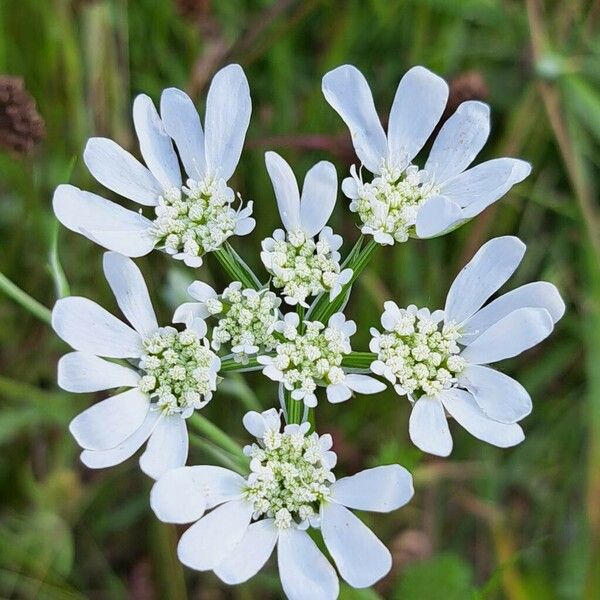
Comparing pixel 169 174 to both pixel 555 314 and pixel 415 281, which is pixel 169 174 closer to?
pixel 555 314

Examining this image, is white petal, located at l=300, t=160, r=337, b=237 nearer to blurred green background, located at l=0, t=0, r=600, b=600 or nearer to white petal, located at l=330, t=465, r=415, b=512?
white petal, located at l=330, t=465, r=415, b=512

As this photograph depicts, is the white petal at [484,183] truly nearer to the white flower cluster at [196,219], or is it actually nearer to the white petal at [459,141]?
the white petal at [459,141]

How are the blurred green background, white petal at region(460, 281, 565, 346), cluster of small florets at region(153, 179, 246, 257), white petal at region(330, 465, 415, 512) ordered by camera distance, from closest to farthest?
white petal at region(330, 465, 415, 512)
white petal at region(460, 281, 565, 346)
cluster of small florets at region(153, 179, 246, 257)
the blurred green background

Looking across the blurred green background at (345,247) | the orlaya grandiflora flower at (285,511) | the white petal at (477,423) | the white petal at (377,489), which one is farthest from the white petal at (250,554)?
the blurred green background at (345,247)

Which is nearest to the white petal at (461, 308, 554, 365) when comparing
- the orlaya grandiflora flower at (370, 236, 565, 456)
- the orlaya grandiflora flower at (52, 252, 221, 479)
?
the orlaya grandiflora flower at (370, 236, 565, 456)

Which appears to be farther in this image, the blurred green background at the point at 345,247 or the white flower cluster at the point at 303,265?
the blurred green background at the point at 345,247

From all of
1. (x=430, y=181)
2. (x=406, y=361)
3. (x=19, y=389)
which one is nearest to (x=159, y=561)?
(x=19, y=389)

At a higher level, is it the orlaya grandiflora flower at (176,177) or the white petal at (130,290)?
the orlaya grandiflora flower at (176,177)
